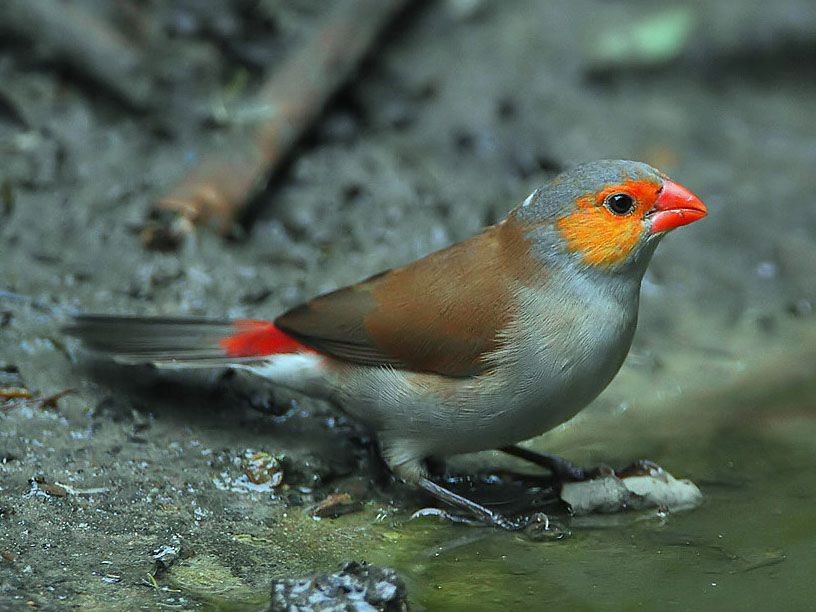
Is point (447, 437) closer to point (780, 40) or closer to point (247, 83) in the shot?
point (247, 83)

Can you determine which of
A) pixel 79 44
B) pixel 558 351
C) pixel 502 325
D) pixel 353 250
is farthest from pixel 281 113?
pixel 558 351

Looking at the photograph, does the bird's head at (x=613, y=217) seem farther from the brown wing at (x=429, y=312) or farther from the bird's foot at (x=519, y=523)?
the bird's foot at (x=519, y=523)

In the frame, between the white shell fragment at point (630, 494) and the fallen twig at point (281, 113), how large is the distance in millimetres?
2209

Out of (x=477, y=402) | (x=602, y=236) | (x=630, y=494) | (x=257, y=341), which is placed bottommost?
(x=630, y=494)

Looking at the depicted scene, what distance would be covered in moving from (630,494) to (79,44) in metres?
3.66

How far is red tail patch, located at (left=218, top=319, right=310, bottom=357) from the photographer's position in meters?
3.98

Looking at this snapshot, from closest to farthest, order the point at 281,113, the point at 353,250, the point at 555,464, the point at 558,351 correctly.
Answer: the point at 558,351, the point at 555,464, the point at 353,250, the point at 281,113

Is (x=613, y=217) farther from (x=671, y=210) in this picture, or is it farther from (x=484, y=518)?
(x=484, y=518)

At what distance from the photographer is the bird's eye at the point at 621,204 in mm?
3568

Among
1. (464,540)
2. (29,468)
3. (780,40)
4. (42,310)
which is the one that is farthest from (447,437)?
(780,40)

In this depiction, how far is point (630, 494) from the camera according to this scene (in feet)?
11.9

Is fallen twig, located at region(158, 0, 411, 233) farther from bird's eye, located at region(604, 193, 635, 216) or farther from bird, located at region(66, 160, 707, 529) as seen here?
bird's eye, located at region(604, 193, 635, 216)

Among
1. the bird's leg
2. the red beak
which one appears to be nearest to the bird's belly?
the bird's leg

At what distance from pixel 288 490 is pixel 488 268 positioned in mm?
953
